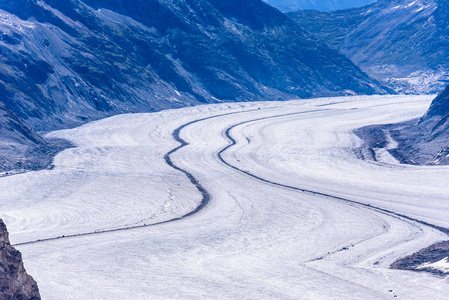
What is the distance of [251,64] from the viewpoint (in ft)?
300

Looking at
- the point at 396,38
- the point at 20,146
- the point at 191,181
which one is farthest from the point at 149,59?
the point at 396,38

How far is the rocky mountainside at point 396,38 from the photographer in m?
125

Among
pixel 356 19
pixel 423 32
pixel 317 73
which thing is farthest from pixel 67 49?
pixel 356 19

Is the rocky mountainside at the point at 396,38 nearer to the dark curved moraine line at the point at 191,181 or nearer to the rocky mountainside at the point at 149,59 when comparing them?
the rocky mountainside at the point at 149,59

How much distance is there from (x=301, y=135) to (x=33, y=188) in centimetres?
2975

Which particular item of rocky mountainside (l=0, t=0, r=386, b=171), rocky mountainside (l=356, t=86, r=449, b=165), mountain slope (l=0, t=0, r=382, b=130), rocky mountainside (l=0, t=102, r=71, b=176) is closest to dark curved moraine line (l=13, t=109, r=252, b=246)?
rocky mountainside (l=0, t=102, r=71, b=176)

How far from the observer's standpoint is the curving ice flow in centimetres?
1592

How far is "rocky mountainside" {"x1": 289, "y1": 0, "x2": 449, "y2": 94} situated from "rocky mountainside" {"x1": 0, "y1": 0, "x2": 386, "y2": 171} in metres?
24.6

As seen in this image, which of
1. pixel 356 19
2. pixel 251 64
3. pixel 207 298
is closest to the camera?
pixel 207 298

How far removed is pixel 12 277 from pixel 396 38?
470 feet

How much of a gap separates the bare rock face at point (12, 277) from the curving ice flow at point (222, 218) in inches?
99.1

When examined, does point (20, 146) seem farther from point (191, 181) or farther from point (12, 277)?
point (12, 277)

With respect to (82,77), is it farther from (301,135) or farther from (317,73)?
(317,73)

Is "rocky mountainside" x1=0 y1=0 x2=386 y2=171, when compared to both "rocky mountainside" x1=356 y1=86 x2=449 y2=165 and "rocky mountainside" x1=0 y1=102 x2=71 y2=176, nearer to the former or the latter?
"rocky mountainside" x1=0 y1=102 x2=71 y2=176
